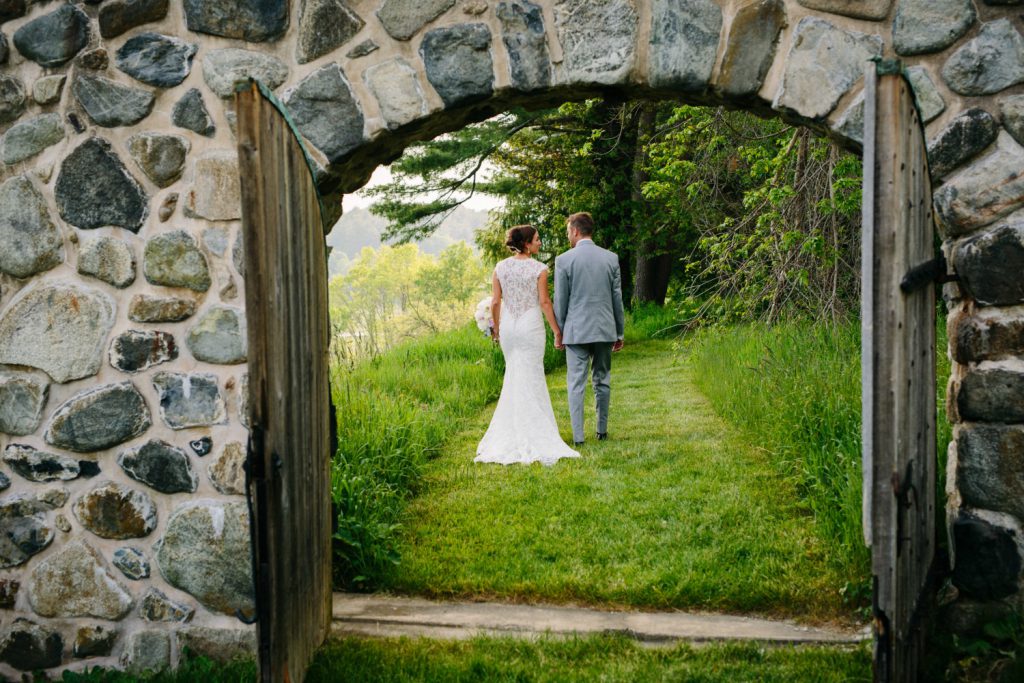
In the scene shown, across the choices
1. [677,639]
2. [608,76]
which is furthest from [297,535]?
[608,76]

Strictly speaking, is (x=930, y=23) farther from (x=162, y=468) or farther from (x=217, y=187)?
(x=162, y=468)

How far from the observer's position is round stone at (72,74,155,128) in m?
3.33

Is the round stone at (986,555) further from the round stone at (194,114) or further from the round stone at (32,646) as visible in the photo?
the round stone at (32,646)

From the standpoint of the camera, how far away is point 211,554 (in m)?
3.35

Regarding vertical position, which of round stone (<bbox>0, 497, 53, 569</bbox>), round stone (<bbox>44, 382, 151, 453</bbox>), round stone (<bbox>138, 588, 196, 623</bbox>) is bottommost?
round stone (<bbox>138, 588, 196, 623</bbox>)

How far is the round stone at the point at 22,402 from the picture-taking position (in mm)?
3438

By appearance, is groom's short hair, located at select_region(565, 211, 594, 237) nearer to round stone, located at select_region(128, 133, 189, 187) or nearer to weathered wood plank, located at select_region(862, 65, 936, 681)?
round stone, located at select_region(128, 133, 189, 187)

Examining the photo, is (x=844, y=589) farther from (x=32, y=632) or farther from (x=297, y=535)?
(x=32, y=632)

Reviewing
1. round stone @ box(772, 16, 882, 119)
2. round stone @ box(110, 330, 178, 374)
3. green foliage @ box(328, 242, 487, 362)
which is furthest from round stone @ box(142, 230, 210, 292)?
green foliage @ box(328, 242, 487, 362)

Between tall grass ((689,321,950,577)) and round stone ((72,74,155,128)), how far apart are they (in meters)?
3.59

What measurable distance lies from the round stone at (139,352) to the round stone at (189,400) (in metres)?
0.07

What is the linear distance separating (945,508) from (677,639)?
1.17m

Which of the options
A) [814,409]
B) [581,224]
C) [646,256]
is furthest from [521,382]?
[646,256]

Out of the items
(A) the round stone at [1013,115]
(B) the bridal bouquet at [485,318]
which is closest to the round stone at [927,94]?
(A) the round stone at [1013,115]
